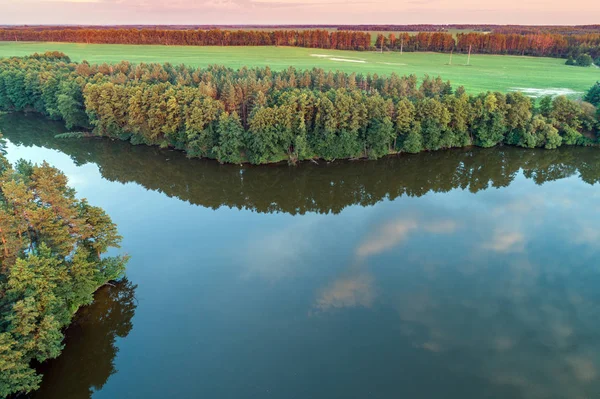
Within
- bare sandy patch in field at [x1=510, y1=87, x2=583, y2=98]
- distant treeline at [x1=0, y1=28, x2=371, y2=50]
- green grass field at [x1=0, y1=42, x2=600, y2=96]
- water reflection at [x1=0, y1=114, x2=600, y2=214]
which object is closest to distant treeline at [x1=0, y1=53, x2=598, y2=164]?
water reflection at [x1=0, y1=114, x2=600, y2=214]

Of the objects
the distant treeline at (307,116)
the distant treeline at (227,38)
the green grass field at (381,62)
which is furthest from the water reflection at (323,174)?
the distant treeline at (227,38)

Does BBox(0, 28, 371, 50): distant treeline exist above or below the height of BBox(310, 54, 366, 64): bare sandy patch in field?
above

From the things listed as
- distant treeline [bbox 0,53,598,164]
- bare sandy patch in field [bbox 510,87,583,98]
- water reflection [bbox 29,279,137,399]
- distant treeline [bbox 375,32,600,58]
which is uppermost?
distant treeline [bbox 375,32,600,58]

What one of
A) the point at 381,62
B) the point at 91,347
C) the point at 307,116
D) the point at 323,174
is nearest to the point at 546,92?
the point at 381,62

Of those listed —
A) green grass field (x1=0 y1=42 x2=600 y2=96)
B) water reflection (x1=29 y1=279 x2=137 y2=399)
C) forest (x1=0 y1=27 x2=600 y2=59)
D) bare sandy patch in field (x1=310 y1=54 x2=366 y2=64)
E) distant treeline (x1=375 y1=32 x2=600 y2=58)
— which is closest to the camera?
water reflection (x1=29 y1=279 x2=137 y2=399)

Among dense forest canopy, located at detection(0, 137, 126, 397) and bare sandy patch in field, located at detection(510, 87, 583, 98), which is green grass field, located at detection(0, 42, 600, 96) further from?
dense forest canopy, located at detection(0, 137, 126, 397)

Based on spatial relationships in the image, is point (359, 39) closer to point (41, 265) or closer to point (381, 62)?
point (381, 62)

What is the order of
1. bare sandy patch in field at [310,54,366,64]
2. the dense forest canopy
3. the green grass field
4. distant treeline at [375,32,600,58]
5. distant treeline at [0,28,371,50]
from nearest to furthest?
the dense forest canopy < the green grass field < bare sandy patch in field at [310,54,366,64] < distant treeline at [375,32,600,58] < distant treeline at [0,28,371,50]

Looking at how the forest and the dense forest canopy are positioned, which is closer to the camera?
the dense forest canopy
